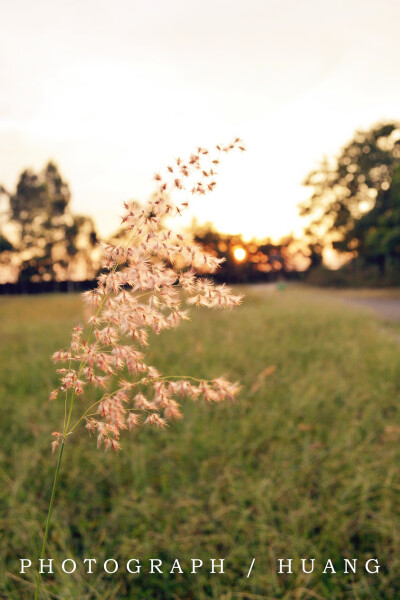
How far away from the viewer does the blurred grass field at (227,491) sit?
2.94 m

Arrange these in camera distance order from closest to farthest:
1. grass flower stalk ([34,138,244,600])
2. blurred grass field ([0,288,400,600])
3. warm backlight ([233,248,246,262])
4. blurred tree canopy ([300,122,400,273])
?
grass flower stalk ([34,138,244,600]), blurred grass field ([0,288,400,600]), warm backlight ([233,248,246,262]), blurred tree canopy ([300,122,400,273])

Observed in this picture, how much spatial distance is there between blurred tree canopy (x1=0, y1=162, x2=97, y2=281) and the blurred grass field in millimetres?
30893

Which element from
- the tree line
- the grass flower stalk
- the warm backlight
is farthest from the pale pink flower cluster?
the tree line

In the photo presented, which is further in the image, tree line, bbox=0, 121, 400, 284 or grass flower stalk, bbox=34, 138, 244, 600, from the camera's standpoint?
→ tree line, bbox=0, 121, 400, 284

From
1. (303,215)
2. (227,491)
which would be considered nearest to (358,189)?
(303,215)

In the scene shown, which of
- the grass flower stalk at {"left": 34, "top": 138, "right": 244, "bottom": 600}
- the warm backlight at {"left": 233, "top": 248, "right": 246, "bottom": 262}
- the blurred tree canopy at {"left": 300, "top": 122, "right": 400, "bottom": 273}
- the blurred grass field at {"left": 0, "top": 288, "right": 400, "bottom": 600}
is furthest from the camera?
the blurred tree canopy at {"left": 300, "top": 122, "right": 400, "bottom": 273}

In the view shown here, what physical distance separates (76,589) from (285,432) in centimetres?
269

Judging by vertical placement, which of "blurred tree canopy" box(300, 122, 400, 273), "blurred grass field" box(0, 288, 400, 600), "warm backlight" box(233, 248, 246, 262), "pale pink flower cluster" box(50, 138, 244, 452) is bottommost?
"blurred grass field" box(0, 288, 400, 600)

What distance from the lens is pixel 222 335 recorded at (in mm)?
9156

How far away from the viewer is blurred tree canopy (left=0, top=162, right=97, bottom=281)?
35469 millimetres

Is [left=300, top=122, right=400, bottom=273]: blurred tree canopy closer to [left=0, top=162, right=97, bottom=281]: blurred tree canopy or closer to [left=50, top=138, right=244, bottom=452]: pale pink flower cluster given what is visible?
[left=0, top=162, right=97, bottom=281]: blurred tree canopy

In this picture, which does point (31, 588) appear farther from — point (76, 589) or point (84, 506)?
point (84, 506)

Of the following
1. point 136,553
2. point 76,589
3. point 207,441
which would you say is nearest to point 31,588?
point 76,589

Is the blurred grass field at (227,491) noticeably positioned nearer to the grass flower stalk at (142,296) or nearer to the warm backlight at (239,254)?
the warm backlight at (239,254)
